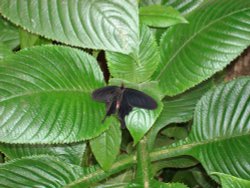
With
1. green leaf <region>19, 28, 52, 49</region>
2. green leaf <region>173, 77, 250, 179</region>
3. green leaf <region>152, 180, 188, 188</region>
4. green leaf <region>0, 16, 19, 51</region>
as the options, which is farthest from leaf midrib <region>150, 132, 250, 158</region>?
green leaf <region>0, 16, 19, 51</region>

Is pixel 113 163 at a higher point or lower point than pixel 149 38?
lower

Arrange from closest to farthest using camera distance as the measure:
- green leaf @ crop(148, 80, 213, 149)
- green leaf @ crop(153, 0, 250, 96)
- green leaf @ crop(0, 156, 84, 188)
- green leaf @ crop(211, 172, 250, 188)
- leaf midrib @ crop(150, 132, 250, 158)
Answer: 1. green leaf @ crop(211, 172, 250, 188)
2. green leaf @ crop(153, 0, 250, 96)
3. green leaf @ crop(0, 156, 84, 188)
4. leaf midrib @ crop(150, 132, 250, 158)
5. green leaf @ crop(148, 80, 213, 149)

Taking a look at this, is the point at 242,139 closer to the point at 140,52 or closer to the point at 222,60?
the point at 222,60

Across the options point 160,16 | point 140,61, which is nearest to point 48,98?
point 140,61

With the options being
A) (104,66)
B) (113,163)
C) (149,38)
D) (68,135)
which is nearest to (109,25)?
(149,38)

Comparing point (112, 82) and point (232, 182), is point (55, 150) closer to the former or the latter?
point (112, 82)

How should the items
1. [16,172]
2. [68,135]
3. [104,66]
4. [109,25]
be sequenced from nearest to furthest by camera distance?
[109,25] → [68,135] → [16,172] → [104,66]

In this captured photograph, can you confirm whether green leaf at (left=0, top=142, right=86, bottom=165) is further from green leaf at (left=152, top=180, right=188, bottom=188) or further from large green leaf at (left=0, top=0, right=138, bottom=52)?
large green leaf at (left=0, top=0, right=138, bottom=52)
